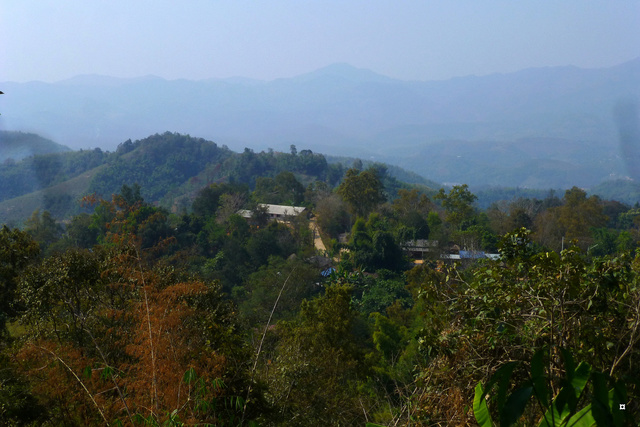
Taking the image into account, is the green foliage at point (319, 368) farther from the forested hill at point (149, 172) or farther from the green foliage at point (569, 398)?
the forested hill at point (149, 172)

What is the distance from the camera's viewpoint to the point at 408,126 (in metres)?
188

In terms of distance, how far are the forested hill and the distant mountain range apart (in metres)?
40.0

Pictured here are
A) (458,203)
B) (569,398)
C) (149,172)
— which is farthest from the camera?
(149,172)

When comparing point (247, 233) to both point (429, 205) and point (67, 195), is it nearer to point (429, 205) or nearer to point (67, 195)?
point (429, 205)

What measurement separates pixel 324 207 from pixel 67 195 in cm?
2382

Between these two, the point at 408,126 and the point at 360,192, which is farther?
the point at 408,126

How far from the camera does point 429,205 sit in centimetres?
2880

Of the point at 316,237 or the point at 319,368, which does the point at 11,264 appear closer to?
the point at 319,368

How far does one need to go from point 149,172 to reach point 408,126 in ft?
483

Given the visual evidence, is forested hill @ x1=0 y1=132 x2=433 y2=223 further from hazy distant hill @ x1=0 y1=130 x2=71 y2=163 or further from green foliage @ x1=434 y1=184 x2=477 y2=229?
green foliage @ x1=434 y1=184 x2=477 y2=229

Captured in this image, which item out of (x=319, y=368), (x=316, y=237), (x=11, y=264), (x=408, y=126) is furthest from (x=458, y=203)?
(x=408, y=126)

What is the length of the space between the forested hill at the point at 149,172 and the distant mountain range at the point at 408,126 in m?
40.0

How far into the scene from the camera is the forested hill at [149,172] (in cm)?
4178

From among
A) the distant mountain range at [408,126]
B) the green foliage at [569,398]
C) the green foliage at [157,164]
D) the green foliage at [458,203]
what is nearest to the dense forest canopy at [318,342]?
the green foliage at [569,398]
